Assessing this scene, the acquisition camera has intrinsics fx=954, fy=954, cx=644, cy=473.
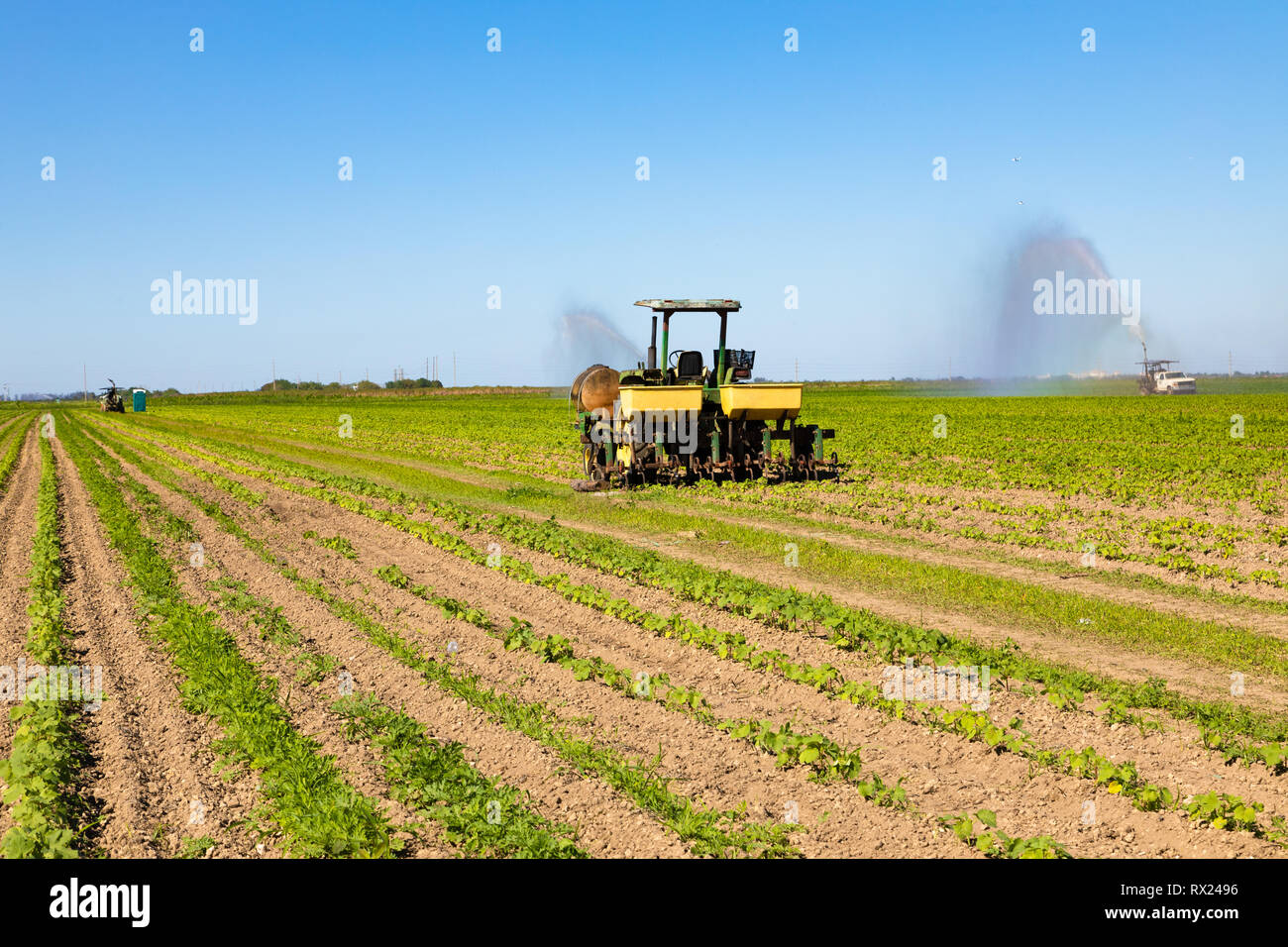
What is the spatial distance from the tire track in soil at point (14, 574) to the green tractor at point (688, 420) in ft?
31.5

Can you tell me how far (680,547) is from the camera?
517 inches

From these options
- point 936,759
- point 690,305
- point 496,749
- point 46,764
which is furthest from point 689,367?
point 46,764

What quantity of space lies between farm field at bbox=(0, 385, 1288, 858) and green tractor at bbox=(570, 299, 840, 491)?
1719 mm

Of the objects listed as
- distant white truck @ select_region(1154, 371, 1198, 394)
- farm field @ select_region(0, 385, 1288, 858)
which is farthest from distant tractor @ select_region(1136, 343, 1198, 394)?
farm field @ select_region(0, 385, 1288, 858)

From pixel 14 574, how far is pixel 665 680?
31.5 feet

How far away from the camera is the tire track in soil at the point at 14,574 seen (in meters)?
6.75

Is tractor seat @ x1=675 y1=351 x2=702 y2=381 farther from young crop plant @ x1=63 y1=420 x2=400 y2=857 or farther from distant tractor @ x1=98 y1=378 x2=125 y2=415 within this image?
distant tractor @ x1=98 y1=378 x2=125 y2=415

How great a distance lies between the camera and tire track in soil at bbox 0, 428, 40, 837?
675 centimetres

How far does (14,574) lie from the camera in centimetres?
1225

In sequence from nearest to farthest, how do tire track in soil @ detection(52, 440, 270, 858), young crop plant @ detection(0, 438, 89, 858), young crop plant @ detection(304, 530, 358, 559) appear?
young crop plant @ detection(0, 438, 89, 858) < tire track in soil @ detection(52, 440, 270, 858) < young crop plant @ detection(304, 530, 358, 559)

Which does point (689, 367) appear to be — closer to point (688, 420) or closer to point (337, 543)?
point (688, 420)

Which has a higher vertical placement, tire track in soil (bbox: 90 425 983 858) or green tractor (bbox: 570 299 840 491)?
green tractor (bbox: 570 299 840 491)
